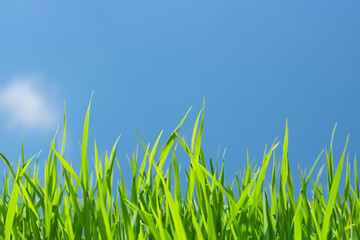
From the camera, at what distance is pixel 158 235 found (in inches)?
29.3

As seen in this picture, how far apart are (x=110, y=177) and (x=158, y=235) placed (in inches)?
7.8

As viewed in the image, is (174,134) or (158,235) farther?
(174,134)

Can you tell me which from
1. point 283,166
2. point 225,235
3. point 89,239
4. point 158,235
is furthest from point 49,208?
point 283,166

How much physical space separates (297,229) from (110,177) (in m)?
0.39

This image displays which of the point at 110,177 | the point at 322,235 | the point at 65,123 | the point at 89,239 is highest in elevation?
the point at 65,123

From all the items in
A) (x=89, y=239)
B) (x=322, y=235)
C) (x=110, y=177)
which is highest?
(x=110, y=177)

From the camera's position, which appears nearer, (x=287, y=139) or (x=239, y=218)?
Result: (x=287, y=139)

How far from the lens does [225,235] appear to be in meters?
0.87

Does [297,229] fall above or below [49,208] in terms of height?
below

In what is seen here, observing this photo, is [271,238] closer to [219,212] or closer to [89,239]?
[219,212]

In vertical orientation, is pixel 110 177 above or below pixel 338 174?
above

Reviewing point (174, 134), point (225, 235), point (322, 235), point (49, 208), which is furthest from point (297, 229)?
point (49, 208)

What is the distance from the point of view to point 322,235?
77 centimetres

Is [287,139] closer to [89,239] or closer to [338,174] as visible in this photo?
[338,174]
